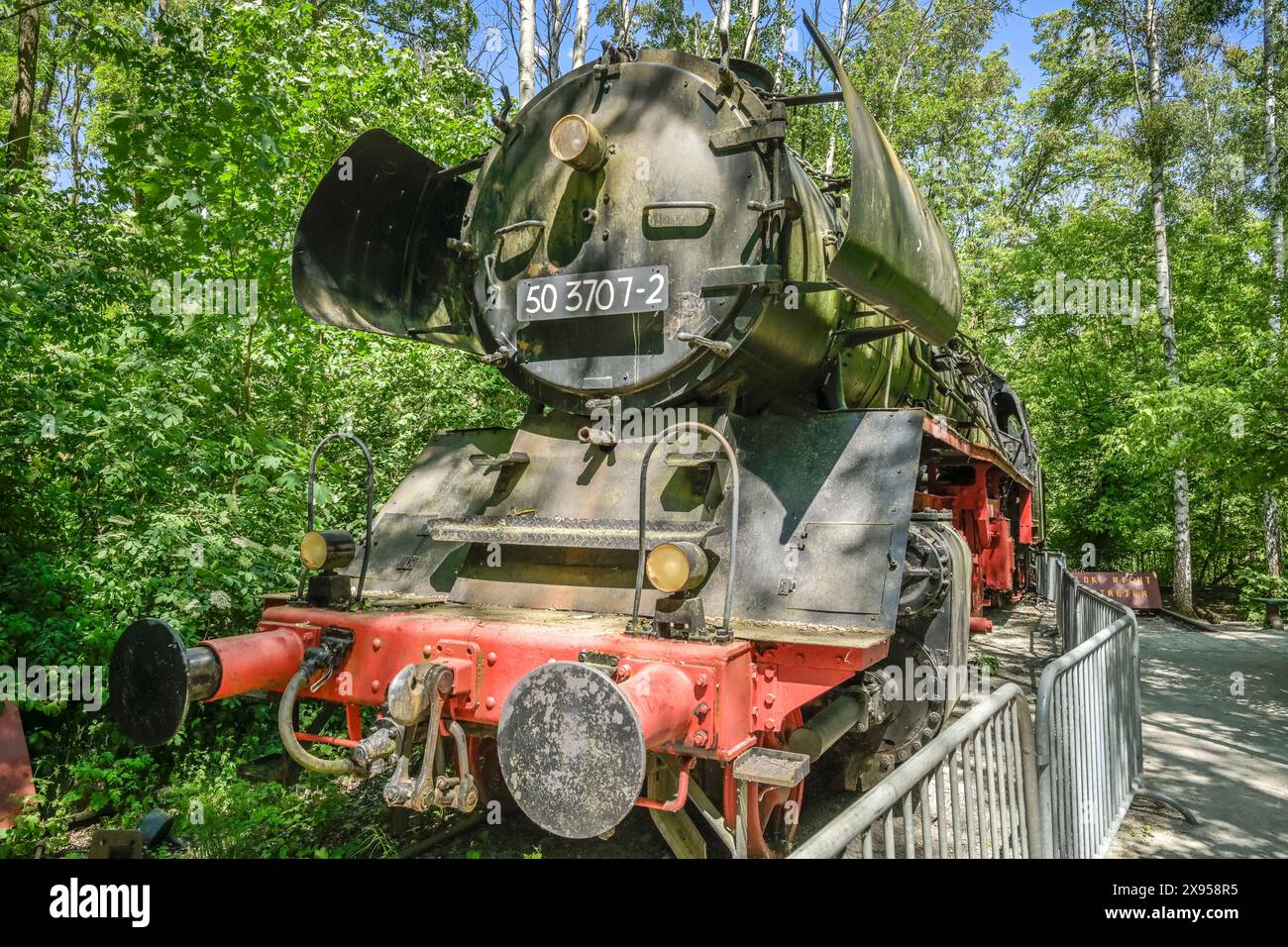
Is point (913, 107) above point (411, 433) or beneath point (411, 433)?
above

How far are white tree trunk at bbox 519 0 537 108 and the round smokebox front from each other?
8.35m

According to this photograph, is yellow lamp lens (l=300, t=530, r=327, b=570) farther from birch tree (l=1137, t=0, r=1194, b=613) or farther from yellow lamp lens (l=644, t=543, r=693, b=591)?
birch tree (l=1137, t=0, r=1194, b=613)

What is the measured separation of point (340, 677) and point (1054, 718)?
2662mm

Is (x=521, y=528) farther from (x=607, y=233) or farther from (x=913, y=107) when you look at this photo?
(x=913, y=107)

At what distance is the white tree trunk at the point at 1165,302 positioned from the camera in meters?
13.3

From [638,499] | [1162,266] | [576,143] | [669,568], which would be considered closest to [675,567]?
→ [669,568]

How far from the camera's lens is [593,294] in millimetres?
3779

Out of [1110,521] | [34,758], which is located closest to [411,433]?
[34,758]

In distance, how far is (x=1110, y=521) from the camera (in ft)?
56.4

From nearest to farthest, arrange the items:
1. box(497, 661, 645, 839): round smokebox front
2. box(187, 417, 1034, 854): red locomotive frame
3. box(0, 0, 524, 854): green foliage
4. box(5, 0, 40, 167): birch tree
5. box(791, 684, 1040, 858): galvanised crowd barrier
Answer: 1. box(791, 684, 1040, 858): galvanised crowd barrier
2. box(497, 661, 645, 839): round smokebox front
3. box(187, 417, 1034, 854): red locomotive frame
4. box(0, 0, 524, 854): green foliage
5. box(5, 0, 40, 167): birch tree

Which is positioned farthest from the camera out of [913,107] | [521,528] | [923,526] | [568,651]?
[913,107]

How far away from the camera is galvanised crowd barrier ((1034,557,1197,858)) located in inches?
115

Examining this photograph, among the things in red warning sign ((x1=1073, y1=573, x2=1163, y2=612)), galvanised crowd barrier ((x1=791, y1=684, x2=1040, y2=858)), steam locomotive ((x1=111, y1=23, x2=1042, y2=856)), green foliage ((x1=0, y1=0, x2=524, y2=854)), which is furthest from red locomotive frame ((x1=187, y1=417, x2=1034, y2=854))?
red warning sign ((x1=1073, y1=573, x2=1163, y2=612))
